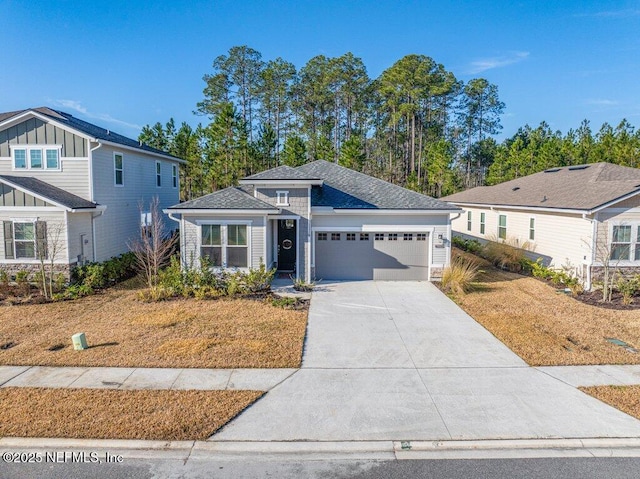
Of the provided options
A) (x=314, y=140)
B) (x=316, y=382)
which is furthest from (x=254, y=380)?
(x=314, y=140)

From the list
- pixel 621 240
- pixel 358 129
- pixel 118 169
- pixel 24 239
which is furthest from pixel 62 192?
pixel 358 129

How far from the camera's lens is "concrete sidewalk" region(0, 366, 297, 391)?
6914mm

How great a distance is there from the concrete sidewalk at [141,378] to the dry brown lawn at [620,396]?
16.9ft

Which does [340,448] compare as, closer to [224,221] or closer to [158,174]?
[224,221]

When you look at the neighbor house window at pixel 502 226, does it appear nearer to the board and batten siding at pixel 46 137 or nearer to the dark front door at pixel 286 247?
the dark front door at pixel 286 247

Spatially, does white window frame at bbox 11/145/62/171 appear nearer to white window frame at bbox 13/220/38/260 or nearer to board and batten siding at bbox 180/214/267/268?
white window frame at bbox 13/220/38/260

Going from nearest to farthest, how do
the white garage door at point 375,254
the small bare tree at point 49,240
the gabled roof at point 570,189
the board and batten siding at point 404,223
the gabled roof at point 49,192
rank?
the gabled roof at point 49,192, the small bare tree at point 49,240, the gabled roof at point 570,189, the board and batten siding at point 404,223, the white garage door at point 375,254

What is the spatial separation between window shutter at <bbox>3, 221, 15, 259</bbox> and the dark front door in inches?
363

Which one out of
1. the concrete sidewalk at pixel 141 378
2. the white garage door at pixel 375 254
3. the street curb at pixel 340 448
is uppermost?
the white garage door at pixel 375 254

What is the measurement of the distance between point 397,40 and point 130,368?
36.3 meters

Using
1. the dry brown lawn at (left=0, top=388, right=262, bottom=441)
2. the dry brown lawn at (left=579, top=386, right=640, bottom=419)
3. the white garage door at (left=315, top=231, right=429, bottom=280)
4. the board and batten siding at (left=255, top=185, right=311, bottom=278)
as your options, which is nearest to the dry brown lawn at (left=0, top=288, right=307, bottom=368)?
the dry brown lawn at (left=0, top=388, right=262, bottom=441)

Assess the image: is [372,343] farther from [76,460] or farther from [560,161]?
[560,161]

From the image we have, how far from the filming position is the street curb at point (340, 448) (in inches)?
206

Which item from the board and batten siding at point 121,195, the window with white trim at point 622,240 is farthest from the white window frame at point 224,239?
the window with white trim at point 622,240
